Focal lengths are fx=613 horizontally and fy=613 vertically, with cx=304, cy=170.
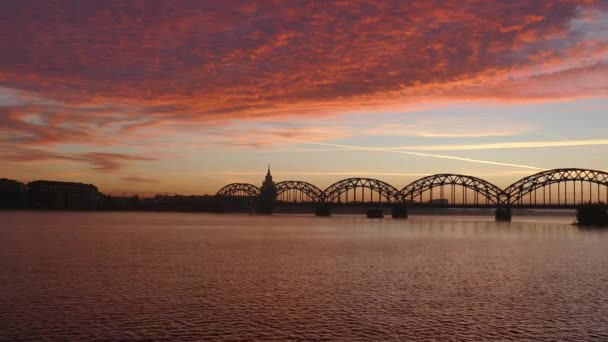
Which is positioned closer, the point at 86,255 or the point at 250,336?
the point at 250,336

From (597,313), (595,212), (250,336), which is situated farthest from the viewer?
(595,212)

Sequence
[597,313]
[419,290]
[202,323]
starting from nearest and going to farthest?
[202,323]
[597,313]
[419,290]

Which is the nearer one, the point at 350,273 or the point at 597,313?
the point at 597,313

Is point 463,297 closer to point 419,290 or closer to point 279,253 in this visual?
point 419,290

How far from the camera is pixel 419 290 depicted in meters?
41.1

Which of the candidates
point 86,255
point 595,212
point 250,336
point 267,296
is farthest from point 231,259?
point 595,212

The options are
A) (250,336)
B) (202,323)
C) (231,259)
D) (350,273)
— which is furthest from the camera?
(231,259)

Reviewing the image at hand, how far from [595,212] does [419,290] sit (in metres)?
122

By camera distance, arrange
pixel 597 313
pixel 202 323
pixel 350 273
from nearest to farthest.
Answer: pixel 202 323 → pixel 597 313 → pixel 350 273

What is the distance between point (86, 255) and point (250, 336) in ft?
140

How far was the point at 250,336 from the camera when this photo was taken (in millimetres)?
26922

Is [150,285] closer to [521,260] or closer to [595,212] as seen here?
[521,260]

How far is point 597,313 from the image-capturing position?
32844 mm

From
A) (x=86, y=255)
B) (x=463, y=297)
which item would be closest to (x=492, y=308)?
(x=463, y=297)
